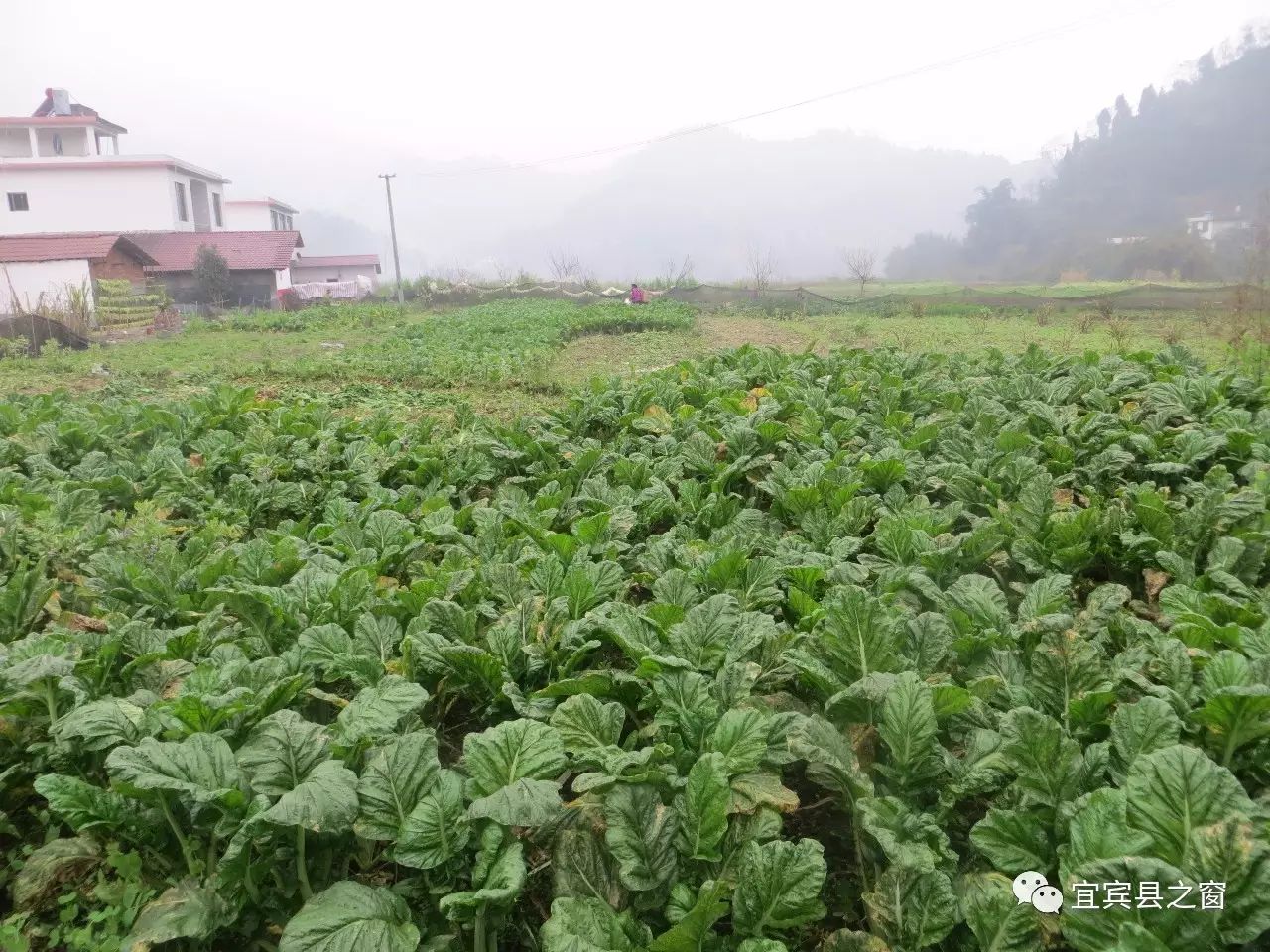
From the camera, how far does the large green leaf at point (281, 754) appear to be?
1.74m

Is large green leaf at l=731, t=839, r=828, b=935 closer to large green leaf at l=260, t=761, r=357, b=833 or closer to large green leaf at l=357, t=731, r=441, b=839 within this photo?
large green leaf at l=357, t=731, r=441, b=839

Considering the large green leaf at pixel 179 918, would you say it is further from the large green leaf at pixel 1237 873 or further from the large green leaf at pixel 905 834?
the large green leaf at pixel 1237 873

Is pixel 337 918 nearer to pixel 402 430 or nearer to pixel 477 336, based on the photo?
pixel 402 430

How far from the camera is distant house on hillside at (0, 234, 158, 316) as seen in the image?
19.7m

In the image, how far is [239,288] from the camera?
25359 mm

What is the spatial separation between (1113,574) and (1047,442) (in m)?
1.23

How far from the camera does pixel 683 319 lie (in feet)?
65.9

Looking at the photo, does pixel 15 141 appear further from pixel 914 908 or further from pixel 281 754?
pixel 914 908

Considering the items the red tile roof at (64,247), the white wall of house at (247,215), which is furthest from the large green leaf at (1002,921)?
the white wall of house at (247,215)

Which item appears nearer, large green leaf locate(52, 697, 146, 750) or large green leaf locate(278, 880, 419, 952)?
large green leaf locate(278, 880, 419, 952)

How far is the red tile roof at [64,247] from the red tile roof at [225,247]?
79 cm

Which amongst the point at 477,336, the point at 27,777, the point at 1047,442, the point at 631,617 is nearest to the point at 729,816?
the point at 631,617

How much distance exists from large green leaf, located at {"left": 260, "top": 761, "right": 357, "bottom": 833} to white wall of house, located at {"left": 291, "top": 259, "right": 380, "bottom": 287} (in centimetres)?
3240

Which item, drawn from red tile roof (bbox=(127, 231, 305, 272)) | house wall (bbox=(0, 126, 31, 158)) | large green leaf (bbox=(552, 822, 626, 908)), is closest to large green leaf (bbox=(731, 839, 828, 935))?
large green leaf (bbox=(552, 822, 626, 908))
